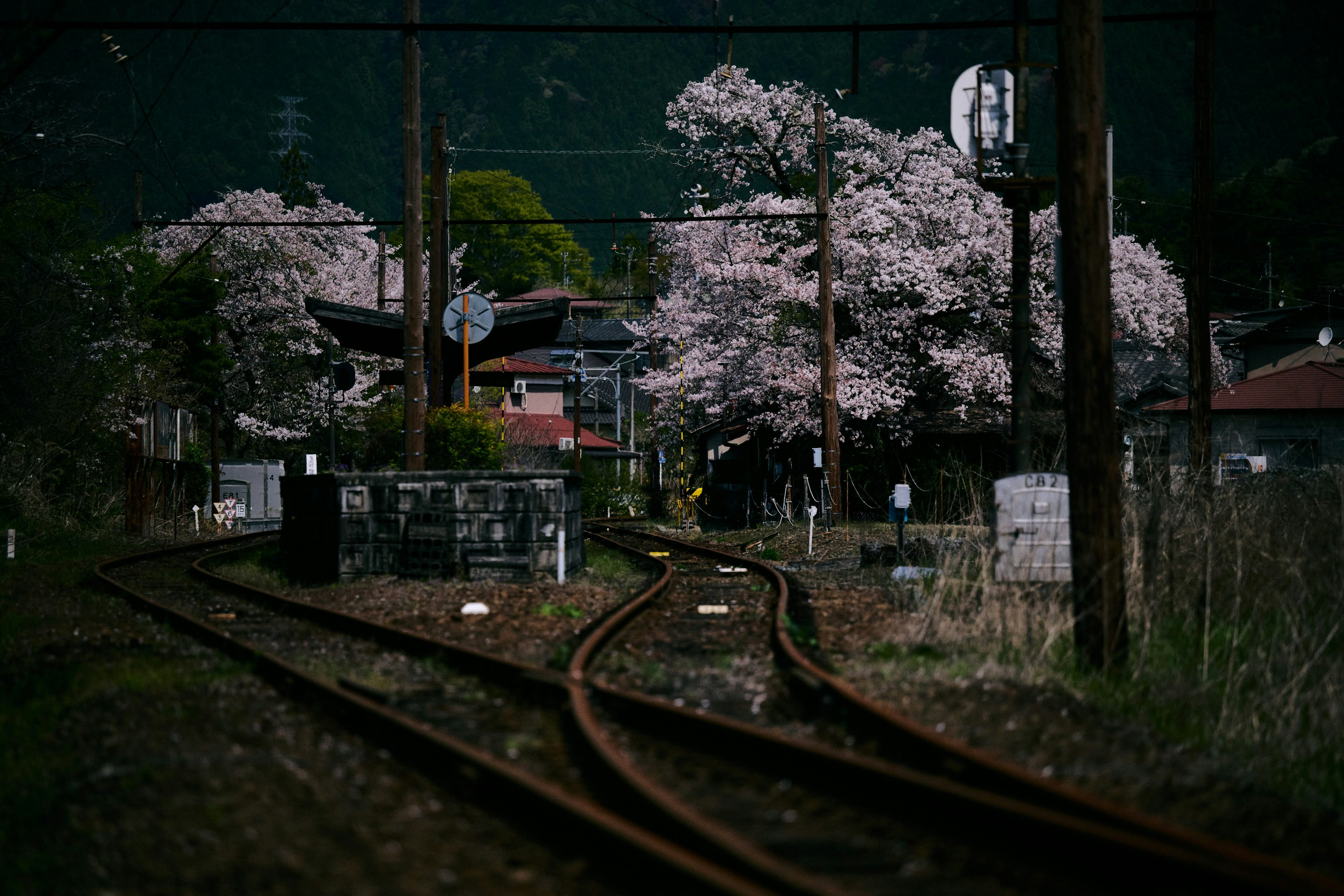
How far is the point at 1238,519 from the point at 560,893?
386 inches

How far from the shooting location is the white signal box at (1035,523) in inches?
470

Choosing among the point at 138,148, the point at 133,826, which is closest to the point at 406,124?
the point at 133,826

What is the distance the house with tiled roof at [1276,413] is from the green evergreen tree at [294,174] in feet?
203

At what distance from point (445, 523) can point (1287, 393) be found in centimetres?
3297

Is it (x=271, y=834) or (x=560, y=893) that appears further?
(x=271, y=834)

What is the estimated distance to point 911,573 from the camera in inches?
580

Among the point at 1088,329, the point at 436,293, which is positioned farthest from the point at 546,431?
the point at 1088,329

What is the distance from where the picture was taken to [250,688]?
8367mm

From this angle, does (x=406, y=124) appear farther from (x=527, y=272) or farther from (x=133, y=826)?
(x=527, y=272)

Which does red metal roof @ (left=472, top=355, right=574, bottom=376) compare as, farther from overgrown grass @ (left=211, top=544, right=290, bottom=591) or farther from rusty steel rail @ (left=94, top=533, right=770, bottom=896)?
rusty steel rail @ (left=94, top=533, right=770, bottom=896)

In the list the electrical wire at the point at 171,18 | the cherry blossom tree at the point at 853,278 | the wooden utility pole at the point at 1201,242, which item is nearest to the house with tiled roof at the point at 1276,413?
the cherry blossom tree at the point at 853,278

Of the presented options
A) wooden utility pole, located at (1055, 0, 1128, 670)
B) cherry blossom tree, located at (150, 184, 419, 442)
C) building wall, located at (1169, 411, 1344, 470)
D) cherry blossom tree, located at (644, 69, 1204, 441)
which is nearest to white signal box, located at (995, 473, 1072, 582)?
wooden utility pole, located at (1055, 0, 1128, 670)

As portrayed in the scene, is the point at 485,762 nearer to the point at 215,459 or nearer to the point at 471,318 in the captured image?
the point at 471,318

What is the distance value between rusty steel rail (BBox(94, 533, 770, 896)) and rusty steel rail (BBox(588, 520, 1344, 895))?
0.63 feet
